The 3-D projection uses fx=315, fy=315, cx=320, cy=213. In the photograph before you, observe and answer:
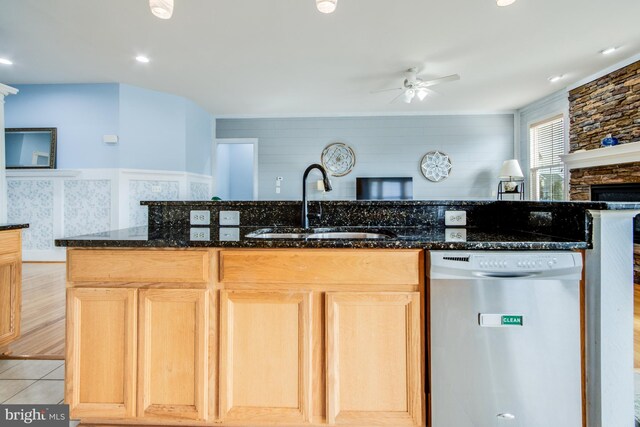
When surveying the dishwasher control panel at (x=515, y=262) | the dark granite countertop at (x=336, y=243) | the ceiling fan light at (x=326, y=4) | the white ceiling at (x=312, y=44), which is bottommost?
the dishwasher control panel at (x=515, y=262)

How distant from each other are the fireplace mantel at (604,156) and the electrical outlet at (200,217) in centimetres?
442

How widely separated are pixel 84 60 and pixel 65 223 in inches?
93.3

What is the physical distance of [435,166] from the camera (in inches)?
240

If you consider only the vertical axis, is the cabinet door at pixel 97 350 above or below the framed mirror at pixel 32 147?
below

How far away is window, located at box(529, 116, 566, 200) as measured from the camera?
506 centimetres

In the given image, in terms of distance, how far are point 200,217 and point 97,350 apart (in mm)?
840

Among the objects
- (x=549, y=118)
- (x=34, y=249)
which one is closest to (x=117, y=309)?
(x=34, y=249)

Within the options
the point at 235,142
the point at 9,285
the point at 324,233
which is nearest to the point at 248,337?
the point at 324,233

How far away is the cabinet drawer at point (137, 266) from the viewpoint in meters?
1.30

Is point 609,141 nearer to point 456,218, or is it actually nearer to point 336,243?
point 456,218

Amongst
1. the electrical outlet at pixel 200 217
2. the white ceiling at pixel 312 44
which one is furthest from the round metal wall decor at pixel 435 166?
the electrical outlet at pixel 200 217

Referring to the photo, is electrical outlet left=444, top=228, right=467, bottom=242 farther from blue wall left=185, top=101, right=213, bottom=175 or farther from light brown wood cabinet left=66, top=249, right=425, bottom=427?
blue wall left=185, top=101, right=213, bottom=175

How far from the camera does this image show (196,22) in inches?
120

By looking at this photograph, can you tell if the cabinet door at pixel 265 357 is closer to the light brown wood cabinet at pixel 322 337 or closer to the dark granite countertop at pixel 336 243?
the light brown wood cabinet at pixel 322 337
